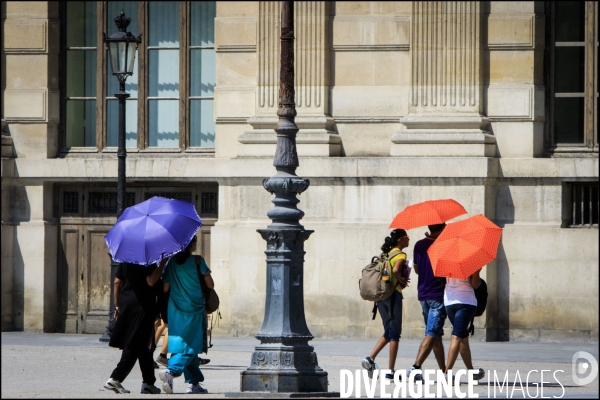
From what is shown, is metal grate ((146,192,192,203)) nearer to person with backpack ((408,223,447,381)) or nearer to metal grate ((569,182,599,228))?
metal grate ((569,182,599,228))

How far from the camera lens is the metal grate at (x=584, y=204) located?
1989 centimetres

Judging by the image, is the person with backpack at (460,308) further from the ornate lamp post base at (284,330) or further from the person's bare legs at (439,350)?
the ornate lamp post base at (284,330)

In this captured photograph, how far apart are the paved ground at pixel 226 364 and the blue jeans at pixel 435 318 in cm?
70

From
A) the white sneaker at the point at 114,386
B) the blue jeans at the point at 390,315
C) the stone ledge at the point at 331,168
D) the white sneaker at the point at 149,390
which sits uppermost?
the stone ledge at the point at 331,168

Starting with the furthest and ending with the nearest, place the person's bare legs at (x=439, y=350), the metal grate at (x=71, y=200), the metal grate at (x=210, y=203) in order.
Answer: the metal grate at (x=71, y=200) → the metal grate at (x=210, y=203) → the person's bare legs at (x=439, y=350)

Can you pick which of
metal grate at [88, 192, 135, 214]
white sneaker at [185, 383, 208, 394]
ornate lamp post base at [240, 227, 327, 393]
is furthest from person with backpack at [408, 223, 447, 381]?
metal grate at [88, 192, 135, 214]

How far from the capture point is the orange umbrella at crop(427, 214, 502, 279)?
555 inches

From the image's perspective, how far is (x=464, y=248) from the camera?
14.2 meters

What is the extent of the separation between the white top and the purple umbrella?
2899 millimetres

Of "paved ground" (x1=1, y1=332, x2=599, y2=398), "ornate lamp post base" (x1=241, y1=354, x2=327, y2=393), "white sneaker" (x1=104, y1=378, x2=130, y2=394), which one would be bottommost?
"paved ground" (x1=1, y1=332, x2=599, y2=398)

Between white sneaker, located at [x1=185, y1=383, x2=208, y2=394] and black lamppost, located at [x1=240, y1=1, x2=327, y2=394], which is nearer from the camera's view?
black lamppost, located at [x1=240, y1=1, x2=327, y2=394]

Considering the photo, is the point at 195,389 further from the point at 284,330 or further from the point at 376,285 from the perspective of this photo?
the point at 376,285

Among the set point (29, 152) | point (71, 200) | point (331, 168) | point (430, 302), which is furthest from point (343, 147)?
point (430, 302)

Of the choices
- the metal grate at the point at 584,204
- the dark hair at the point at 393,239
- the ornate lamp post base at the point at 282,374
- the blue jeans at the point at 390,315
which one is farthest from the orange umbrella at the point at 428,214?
the metal grate at the point at 584,204
